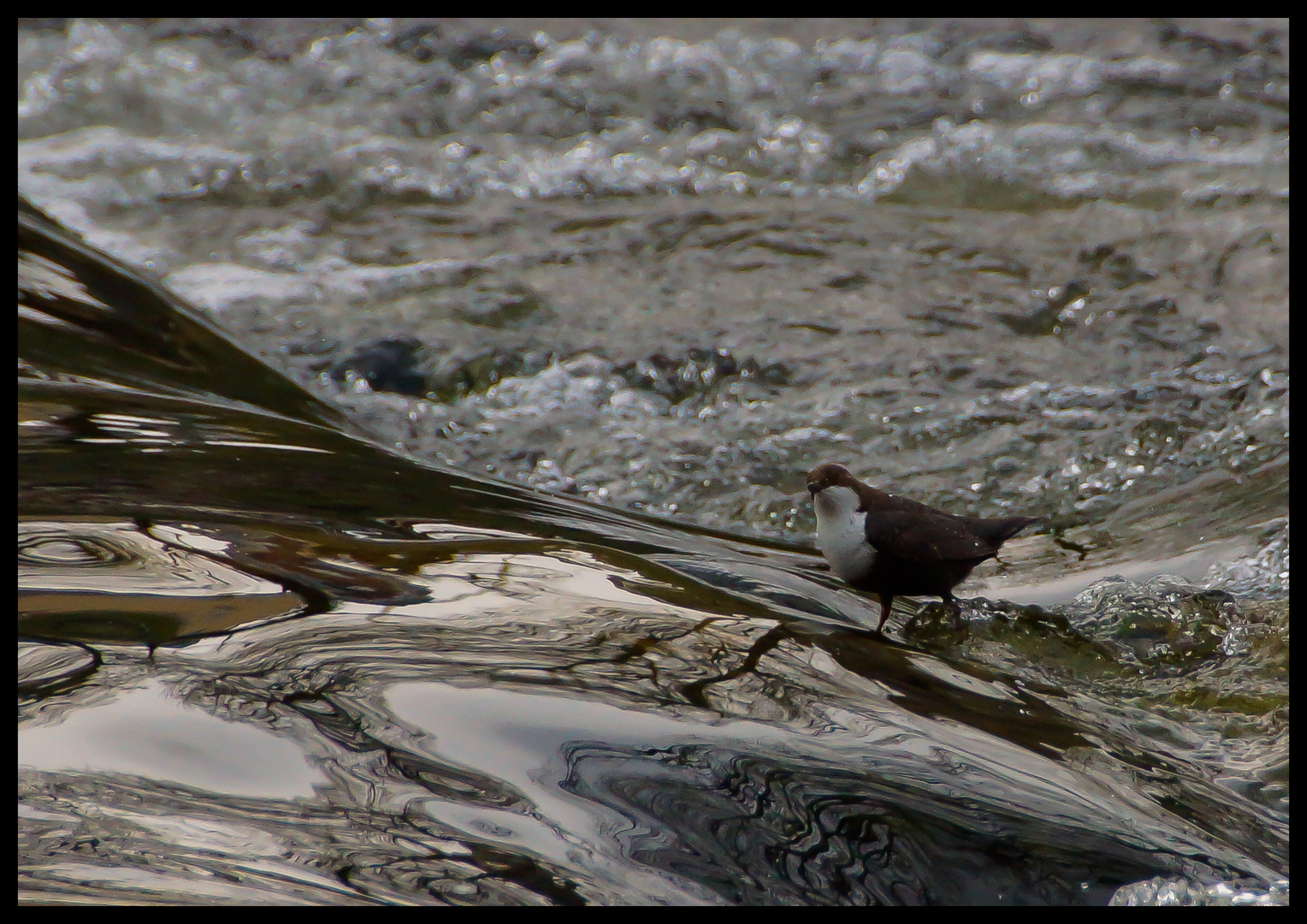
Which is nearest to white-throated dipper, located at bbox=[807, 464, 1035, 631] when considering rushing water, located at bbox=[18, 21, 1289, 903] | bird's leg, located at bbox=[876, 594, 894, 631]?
bird's leg, located at bbox=[876, 594, 894, 631]

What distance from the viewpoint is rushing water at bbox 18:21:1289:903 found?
223cm

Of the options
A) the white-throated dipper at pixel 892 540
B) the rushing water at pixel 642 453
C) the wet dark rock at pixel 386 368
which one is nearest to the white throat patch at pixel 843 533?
the white-throated dipper at pixel 892 540

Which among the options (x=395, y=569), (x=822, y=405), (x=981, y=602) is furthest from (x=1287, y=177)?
(x=395, y=569)

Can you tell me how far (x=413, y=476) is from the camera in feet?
12.9

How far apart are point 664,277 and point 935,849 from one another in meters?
5.03

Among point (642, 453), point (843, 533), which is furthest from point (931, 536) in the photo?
point (642, 453)

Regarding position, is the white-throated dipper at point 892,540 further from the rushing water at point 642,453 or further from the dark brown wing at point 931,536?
the rushing water at point 642,453

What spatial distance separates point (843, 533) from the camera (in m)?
3.32

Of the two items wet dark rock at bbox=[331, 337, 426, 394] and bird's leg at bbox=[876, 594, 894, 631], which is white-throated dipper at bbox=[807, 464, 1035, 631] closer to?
bird's leg at bbox=[876, 594, 894, 631]

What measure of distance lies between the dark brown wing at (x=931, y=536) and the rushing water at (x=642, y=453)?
234 millimetres

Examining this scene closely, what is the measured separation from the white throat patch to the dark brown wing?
0.12 ft

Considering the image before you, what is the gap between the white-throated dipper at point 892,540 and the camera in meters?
3.25

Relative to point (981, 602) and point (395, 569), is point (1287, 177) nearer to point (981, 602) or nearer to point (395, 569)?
point (981, 602)
